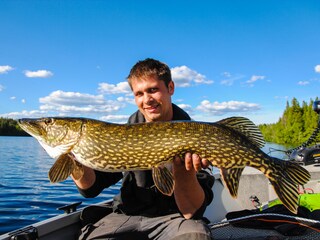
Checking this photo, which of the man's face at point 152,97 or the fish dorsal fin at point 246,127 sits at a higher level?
the man's face at point 152,97

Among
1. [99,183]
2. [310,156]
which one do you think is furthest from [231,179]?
[310,156]

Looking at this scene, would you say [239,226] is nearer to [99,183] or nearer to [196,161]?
[196,161]

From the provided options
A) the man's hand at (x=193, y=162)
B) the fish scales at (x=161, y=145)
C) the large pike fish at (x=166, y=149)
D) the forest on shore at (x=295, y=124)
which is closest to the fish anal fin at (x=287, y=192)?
the large pike fish at (x=166, y=149)

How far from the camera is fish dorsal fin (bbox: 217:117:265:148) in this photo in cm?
244

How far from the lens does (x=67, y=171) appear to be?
246 cm

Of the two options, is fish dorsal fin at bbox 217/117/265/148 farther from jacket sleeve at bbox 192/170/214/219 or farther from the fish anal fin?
jacket sleeve at bbox 192/170/214/219

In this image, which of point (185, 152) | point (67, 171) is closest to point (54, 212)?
point (67, 171)

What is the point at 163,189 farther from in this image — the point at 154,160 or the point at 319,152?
the point at 319,152

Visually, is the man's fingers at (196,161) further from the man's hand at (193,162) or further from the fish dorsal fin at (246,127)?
the fish dorsal fin at (246,127)

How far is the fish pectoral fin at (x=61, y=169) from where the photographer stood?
7.92 ft

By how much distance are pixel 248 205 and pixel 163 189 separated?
267cm

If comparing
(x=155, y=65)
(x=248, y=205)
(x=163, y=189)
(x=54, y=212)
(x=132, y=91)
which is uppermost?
(x=155, y=65)

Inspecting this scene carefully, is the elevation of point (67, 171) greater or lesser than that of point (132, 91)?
lesser

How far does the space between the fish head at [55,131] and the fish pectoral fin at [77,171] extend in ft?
0.46
